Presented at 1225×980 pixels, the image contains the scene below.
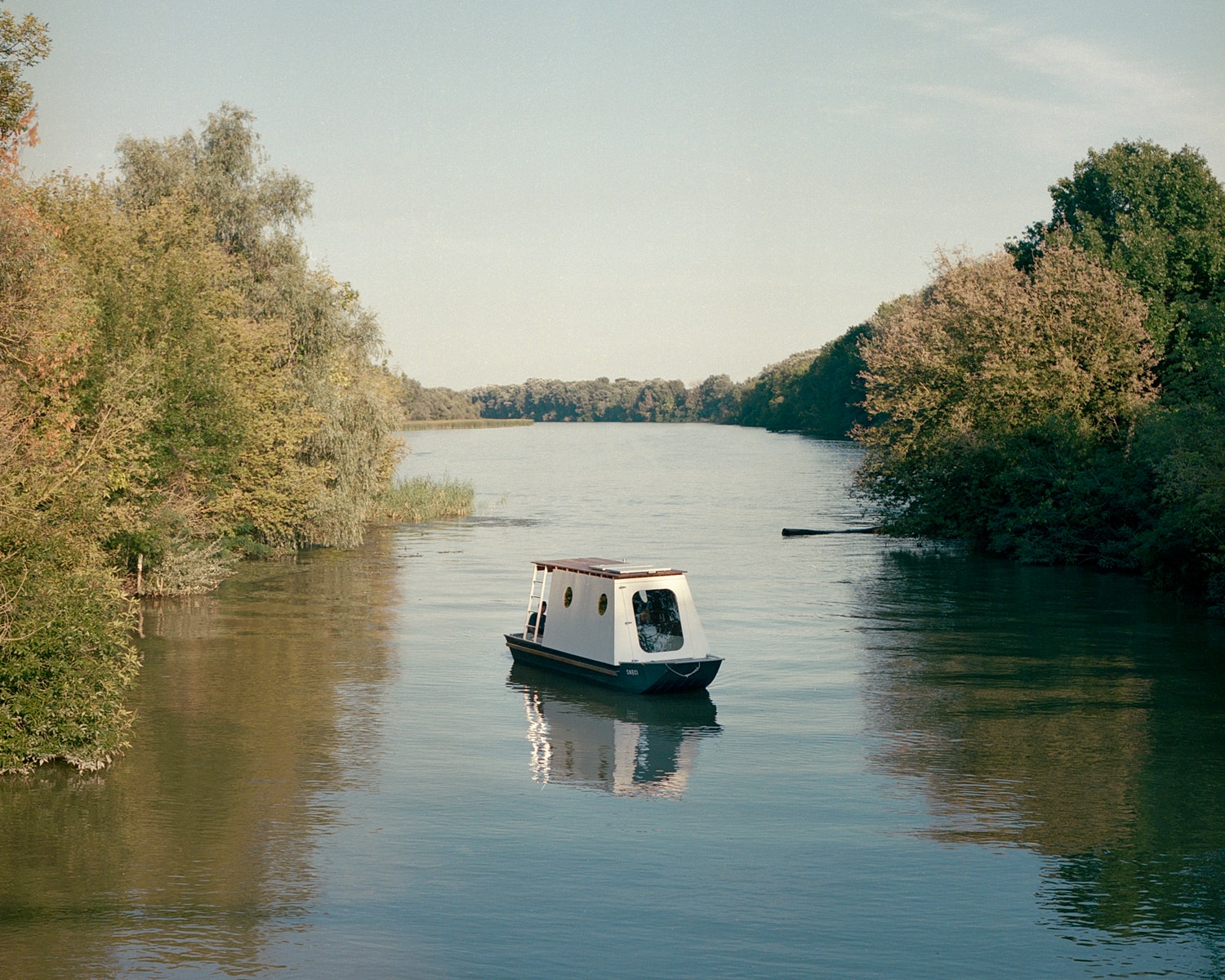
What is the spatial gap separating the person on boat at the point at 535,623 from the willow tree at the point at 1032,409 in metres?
24.5

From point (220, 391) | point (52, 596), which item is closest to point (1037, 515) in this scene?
point (220, 391)

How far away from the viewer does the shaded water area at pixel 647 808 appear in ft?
46.8

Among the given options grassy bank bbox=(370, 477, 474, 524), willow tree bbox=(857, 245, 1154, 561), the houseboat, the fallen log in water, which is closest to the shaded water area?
the houseboat

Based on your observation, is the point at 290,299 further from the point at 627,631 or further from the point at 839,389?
the point at 839,389

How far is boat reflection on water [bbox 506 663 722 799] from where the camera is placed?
21312mm

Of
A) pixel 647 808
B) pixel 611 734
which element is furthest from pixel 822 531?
pixel 647 808

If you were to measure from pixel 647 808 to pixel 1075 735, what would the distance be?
30.4 ft

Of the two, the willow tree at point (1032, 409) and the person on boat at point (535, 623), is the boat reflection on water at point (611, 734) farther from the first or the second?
the willow tree at point (1032, 409)

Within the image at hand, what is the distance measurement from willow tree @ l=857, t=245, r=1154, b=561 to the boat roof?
24.1 meters

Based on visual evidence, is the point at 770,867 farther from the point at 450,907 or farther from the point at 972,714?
the point at 972,714

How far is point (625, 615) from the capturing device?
27.6 m

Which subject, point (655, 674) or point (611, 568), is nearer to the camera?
point (655, 674)

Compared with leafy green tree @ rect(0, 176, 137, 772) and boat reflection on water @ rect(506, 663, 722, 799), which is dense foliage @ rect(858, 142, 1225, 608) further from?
leafy green tree @ rect(0, 176, 137, 772)

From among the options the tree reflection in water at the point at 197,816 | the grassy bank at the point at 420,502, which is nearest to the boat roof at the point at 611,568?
the tree reflection in water at the point at 197,816
